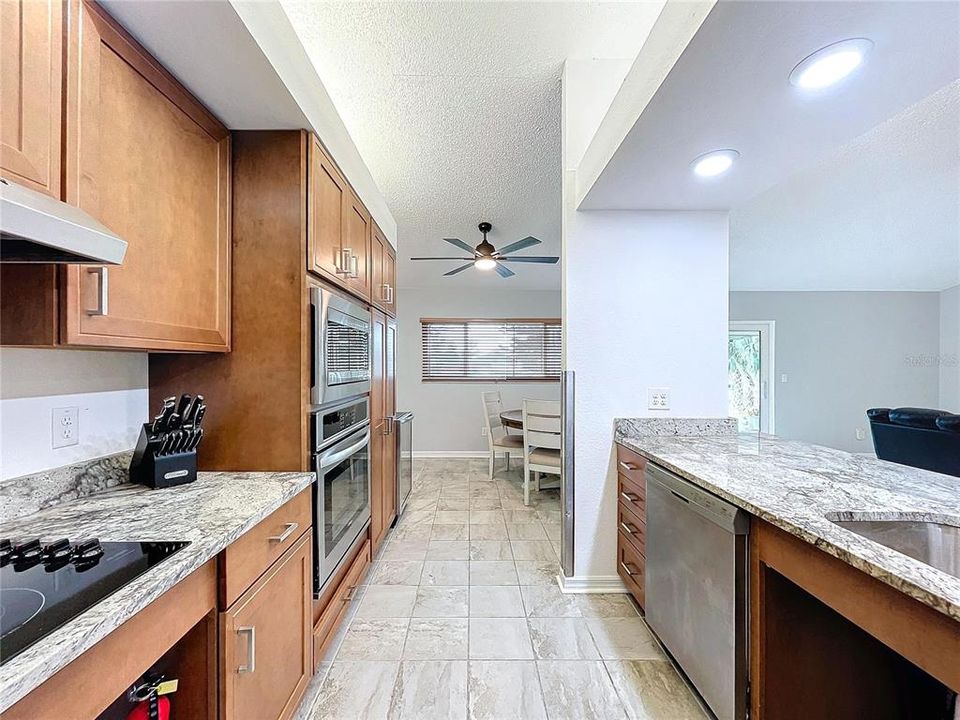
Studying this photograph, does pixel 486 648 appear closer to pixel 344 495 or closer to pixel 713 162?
pixel 344 495

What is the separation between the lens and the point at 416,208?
3.76m

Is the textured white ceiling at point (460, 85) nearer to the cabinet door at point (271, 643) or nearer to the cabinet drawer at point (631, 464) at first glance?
the cabinet drawer at point (631, 464)

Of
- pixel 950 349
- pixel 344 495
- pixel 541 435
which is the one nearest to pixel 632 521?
pixel 344 495

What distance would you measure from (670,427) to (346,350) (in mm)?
1782

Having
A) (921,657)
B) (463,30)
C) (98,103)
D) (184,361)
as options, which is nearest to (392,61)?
(463,30)

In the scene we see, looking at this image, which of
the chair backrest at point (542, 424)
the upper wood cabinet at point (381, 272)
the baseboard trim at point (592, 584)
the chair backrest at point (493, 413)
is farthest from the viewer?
the chair backrest at point (493, 413)

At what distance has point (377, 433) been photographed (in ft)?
8.88

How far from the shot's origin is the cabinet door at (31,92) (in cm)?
86

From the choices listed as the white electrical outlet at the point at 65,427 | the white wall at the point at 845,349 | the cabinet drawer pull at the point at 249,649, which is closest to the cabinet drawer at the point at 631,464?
the cabinet drawer pull at the point at 249,649

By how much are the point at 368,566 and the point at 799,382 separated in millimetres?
6128

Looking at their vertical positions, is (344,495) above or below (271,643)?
above

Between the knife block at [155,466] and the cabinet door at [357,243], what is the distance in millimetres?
1037

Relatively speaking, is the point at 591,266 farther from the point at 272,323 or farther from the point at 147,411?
the point at 147,411

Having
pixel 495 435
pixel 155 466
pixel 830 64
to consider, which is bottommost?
pixel 495 435
